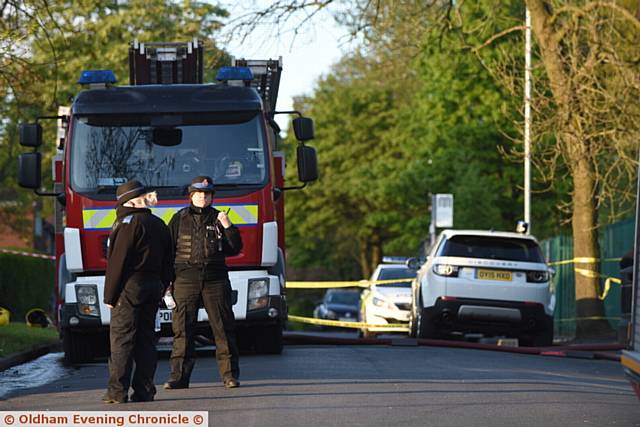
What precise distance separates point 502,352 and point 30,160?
7.29 metres

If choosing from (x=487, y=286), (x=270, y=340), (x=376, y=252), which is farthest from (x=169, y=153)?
(x=376, y=252)

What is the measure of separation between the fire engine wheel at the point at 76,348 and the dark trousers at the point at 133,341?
16.5 ft

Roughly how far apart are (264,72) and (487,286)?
473 cm

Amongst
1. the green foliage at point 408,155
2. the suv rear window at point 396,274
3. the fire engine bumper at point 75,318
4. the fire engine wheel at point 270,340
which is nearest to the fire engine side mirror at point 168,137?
the fire engine bumper at point 75,318

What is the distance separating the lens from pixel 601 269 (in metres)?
28.8

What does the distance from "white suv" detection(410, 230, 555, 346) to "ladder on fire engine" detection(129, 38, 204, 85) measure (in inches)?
193

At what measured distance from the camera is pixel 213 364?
16.7 m

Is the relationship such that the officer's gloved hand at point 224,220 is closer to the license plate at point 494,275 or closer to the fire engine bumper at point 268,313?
the fire engine bumper at point 268,313

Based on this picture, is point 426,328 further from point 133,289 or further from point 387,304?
point 133,289

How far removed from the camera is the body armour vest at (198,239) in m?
13.4

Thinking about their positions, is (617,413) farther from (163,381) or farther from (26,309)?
(26,309)

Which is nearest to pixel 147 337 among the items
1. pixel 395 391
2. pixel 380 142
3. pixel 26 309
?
pixel 395 391

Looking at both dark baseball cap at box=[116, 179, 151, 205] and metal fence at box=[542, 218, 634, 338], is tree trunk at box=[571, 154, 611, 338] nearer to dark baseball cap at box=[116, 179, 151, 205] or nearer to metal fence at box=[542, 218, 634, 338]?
metal fence at box=[542, 218, 634, 338]

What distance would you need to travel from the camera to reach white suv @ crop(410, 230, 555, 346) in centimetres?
2145
